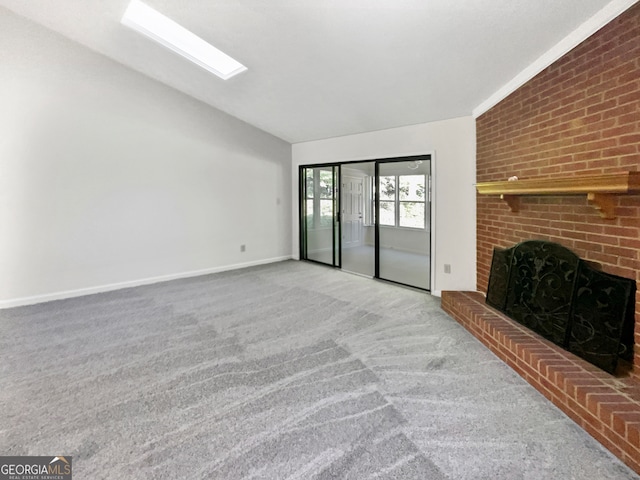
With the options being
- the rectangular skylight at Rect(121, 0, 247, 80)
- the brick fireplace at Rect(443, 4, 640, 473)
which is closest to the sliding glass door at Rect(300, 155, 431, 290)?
the brick fireplace at Rect(443, 4, 640, 473)

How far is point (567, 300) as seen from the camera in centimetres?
239

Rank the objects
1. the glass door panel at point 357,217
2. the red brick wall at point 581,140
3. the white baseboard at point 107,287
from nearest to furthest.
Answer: the red brick wall at point 581,140 < the white baseboard at point 107,287 < the glass door panel at point 357,217

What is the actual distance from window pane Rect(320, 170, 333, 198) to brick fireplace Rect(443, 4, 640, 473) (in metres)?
3.16

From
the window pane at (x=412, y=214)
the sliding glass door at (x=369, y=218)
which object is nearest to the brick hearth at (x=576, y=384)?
the sliding glass door at (x=369, y=218)

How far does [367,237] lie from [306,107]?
14.8 ft

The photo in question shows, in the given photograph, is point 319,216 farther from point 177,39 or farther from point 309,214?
point 177,39

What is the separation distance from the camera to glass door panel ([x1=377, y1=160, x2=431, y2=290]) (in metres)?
7.16

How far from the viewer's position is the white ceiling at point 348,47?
2.46m

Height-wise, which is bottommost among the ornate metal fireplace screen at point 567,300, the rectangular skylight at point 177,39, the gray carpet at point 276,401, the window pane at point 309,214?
the gray carpet at point 276,401

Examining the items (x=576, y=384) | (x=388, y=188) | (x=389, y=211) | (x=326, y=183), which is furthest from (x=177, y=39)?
(x=389, y=211)

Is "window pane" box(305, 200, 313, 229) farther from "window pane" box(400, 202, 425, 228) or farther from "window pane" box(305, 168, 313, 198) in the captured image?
"window pane" box(400, 202, 425, 228)

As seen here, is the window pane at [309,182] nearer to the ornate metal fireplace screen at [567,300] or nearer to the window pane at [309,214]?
the window pane at [309,214]

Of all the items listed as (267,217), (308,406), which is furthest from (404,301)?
(267,217)

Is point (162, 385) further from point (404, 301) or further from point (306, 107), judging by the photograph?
point (306, 107)
